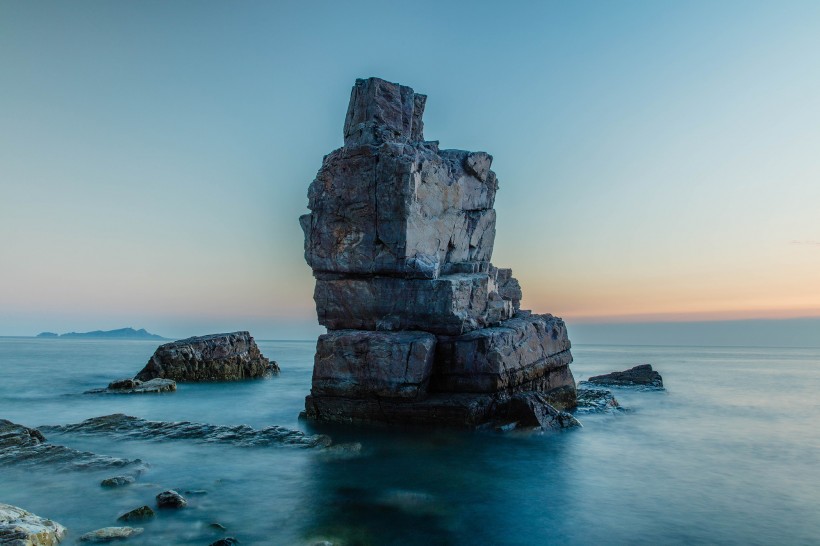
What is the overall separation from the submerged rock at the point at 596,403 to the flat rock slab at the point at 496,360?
3002 mm

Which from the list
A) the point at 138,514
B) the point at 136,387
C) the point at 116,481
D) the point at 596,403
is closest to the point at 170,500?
the point at 138,514

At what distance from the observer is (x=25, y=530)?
6.81 m

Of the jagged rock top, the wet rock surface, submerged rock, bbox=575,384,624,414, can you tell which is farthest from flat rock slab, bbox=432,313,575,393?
the jagged rock top

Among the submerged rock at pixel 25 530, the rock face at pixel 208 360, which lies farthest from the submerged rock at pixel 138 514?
the rock face at pixel 208 360

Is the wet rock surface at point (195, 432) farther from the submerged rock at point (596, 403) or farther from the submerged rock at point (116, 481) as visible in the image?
the submerged rock at point (596, 403)

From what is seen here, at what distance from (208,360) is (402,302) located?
20.4m

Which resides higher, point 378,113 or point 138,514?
point 378,113

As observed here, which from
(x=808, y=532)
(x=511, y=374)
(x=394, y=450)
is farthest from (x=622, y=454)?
(x=394, y=450)

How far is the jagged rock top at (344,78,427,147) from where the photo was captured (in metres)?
18.1

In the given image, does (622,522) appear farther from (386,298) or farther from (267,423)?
(267,423)

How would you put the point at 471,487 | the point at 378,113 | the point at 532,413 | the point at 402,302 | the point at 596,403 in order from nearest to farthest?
1. the point at 471,487
2. the point at 532,413
3. the point at 402,302
4. the point at 378,113
5. the point at 596,403

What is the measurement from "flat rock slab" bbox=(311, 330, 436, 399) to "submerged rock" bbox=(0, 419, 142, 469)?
6244 mm

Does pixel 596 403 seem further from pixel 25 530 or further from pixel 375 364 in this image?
pixel 25 530

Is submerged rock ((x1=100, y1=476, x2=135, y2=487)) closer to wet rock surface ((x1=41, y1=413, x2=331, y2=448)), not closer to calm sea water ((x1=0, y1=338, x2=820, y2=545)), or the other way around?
calm sea water ((x1=0, y1=338, x2=820, y2=545))
